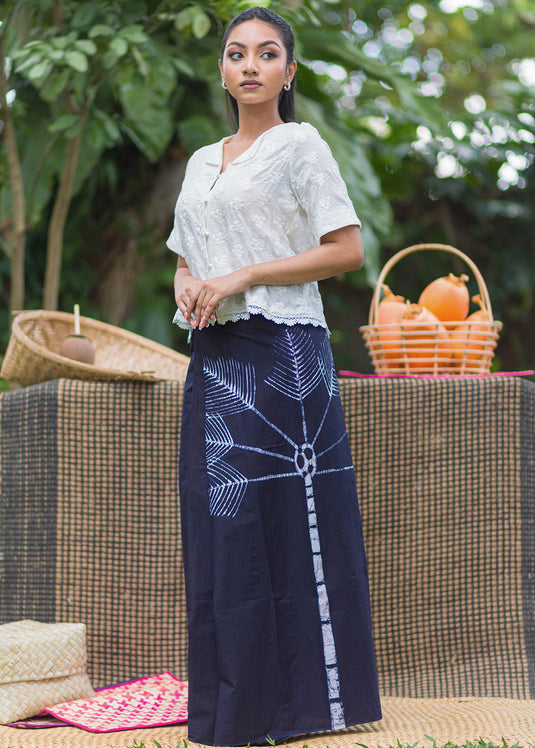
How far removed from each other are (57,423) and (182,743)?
87cm

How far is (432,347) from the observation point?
2.29 m

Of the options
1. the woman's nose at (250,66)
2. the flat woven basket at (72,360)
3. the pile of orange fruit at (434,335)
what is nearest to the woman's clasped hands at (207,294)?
the woman's nose at (250,66)

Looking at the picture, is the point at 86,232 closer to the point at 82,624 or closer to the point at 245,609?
the point at 82,624

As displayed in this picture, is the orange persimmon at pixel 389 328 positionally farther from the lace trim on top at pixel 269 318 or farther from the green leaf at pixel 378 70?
the green leaf at pixel 378 70

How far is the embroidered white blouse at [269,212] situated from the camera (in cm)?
161

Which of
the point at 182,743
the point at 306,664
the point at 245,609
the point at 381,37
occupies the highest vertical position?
the point at 381,37

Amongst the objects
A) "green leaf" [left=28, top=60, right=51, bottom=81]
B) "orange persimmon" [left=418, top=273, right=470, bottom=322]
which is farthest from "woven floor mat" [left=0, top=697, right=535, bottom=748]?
"green leaf" [left=28, top=60, right=51, bottom=81]

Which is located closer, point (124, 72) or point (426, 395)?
point (426, 395)

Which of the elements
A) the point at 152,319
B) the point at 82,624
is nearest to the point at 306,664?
the point at 82,624

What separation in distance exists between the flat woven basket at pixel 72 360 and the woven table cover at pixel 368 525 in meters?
0.05

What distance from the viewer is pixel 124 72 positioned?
9.34 ft

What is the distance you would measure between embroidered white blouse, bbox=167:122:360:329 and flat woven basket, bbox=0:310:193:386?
1.82ft

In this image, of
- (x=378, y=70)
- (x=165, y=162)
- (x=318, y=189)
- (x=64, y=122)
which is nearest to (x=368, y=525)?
(x=318, y=189)

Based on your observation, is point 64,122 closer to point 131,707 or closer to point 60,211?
point 60,211
